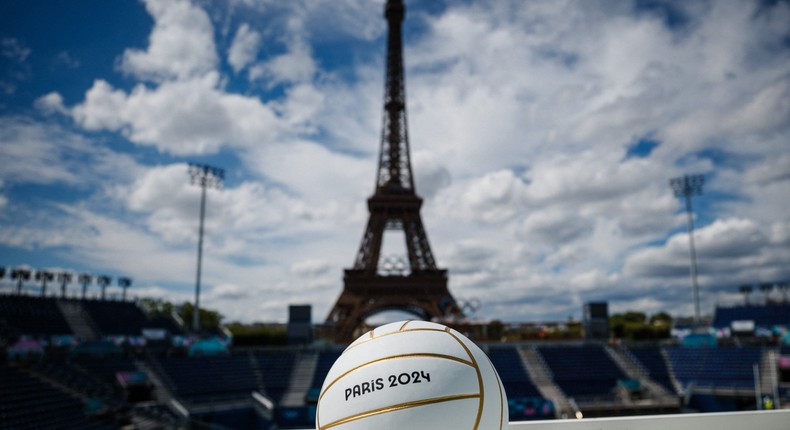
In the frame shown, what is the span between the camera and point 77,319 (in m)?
42.2

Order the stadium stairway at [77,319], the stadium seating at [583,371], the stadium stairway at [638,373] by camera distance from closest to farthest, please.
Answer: the stadium stairway at [638,373] → the stadium seating at [583,371] → the stadium stairway at [77,319]

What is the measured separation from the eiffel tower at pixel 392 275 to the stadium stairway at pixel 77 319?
20134 mm

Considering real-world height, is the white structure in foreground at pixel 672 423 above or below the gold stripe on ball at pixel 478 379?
below

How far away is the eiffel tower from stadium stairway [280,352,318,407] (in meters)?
3.16

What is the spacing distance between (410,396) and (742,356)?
39.8 metres

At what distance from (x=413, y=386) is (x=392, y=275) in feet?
120

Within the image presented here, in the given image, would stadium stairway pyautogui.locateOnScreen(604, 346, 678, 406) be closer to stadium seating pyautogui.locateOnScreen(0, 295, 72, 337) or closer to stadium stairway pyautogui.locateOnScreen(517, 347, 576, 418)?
stadium stairway pyautogui.locateOnScreen(517, 347, 576, 418)

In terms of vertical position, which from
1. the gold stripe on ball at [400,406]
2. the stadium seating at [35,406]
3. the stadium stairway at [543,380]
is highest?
the gold stripe on ball at [400,406]

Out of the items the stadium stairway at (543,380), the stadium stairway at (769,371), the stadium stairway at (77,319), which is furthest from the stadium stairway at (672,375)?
the stadium stairway at (77,319)

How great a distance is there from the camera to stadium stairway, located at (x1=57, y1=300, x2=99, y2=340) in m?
40.8

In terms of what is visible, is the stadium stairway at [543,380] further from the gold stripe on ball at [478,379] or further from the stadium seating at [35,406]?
the gold stripe on ball at [478,379]

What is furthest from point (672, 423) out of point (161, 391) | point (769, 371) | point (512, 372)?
point (769, 371)

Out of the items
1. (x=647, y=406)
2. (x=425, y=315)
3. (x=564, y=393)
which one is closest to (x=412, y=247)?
(x=425, y=315)

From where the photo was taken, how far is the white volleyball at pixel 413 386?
2689 millimetres
